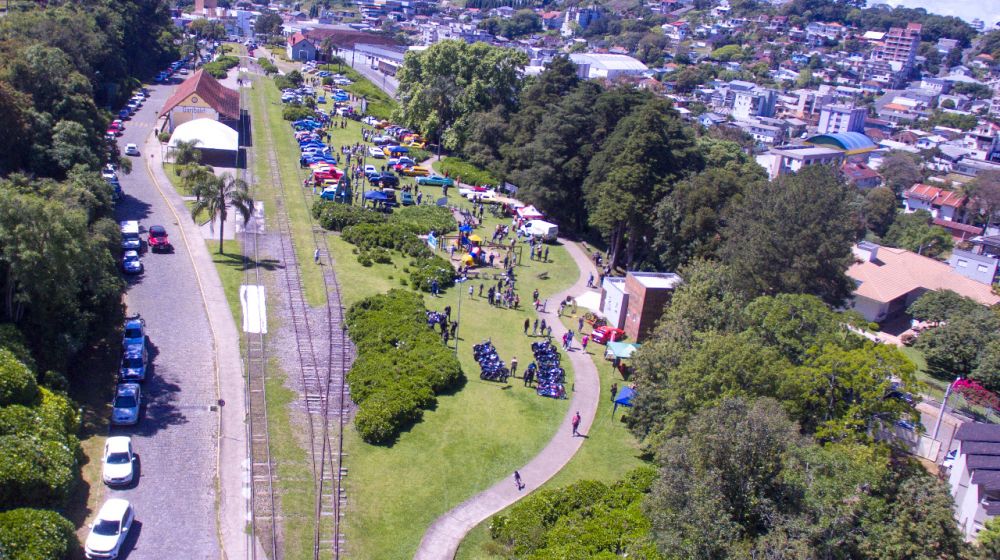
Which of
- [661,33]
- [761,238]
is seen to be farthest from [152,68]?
[661,33]

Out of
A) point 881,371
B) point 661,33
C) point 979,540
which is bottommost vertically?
point 979,540

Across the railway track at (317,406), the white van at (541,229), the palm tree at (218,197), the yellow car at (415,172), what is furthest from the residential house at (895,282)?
the palm tree at (218,197)

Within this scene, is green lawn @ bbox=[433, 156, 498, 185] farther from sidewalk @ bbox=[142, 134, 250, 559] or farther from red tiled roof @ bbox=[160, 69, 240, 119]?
sidewalk @ bbox=[142, 134, 250, 559]

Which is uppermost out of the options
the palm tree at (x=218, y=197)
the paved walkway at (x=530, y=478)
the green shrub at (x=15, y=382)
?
the palm tree at (x=218, y=197)

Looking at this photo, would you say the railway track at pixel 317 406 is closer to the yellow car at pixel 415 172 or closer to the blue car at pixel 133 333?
the blue car at pixel 133 333

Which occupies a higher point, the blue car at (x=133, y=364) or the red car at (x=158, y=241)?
the red car at (x=158, y=241)

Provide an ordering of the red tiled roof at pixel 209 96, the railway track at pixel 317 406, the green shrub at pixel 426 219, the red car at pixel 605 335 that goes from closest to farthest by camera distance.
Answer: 1. the railway track at pixel 317 406
2. the red car at pixel 605 335
3. the green shrub at pixel 426 219
4. the red tiled roof at pixel 209 96

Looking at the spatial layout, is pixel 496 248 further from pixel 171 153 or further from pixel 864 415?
pixel 864 415

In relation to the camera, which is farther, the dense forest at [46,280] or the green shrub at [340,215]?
the green shrub at [340,215]
